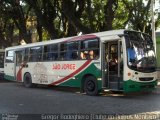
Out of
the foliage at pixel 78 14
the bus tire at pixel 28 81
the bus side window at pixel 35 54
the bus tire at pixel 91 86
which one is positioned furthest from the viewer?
the foliage at pixel 78 14

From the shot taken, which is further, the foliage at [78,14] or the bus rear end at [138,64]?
the foliage at [78,14]

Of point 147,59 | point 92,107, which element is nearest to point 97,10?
point 147,59

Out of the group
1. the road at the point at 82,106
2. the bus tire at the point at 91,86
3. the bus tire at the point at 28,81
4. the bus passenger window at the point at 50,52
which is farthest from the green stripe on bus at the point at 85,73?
the bus tire at the point at 28,81

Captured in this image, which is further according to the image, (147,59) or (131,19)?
(131,19)

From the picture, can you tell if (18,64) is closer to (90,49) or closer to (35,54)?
(35,54)

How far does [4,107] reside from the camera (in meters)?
A: 12.1

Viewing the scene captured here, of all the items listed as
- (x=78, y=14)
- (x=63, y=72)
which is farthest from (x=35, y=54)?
(x=78, y=14)

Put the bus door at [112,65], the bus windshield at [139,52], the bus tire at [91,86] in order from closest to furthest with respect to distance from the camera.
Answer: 1. the bus windshield at [139,52]
2. the bus door at [112,65]
3. the bus tire at [91,86]

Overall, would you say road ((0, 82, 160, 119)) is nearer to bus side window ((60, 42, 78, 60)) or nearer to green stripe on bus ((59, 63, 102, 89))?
green stripe on bus ((59, 63, 102, 89))

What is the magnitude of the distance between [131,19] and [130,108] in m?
15.0

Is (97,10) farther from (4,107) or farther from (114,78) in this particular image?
(4,107)

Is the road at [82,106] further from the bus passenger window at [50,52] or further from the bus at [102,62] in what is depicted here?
the bus passenger window at [50,52]

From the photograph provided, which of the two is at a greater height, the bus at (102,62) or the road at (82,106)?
the bus at (102,62)

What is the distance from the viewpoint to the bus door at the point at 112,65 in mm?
14664
